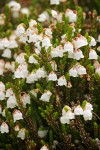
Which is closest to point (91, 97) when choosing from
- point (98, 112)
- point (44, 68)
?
point (98, 112)

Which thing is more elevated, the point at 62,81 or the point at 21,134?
the point at 62,81

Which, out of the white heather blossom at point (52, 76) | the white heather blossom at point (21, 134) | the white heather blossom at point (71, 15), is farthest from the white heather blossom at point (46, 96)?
the white heather blossom at point (71, 15)

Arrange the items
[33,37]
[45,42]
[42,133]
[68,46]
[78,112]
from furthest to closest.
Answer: [42,133], [33,37], [45,42], [68,46], [78,112]

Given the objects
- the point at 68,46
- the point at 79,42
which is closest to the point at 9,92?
the point at 68,46

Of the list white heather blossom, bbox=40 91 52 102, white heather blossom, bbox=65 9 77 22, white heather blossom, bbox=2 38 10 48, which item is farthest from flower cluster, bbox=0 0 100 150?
white heather blossom, bbox=2 38 10 48

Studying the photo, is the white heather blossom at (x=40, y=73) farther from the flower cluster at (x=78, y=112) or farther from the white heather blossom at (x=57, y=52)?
the flower cluster at (x=78, y=112)

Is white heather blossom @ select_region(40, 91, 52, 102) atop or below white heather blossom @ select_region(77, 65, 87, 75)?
below

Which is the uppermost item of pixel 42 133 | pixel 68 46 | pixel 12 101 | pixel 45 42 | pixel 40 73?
pixel 45 42

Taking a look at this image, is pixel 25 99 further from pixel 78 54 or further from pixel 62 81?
pixel 78 54

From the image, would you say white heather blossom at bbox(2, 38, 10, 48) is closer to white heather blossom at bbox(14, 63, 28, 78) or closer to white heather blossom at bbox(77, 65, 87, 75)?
white heather blossom at bbox(14, 63, 28, 78)

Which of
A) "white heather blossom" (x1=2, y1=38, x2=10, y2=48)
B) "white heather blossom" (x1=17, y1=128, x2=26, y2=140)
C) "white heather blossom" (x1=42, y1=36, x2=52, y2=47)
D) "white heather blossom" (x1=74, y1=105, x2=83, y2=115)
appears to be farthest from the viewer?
"white heather blossom" (x1=2, y1=38, x2=10, y2=48)

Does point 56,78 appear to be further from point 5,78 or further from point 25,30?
point 5,78
